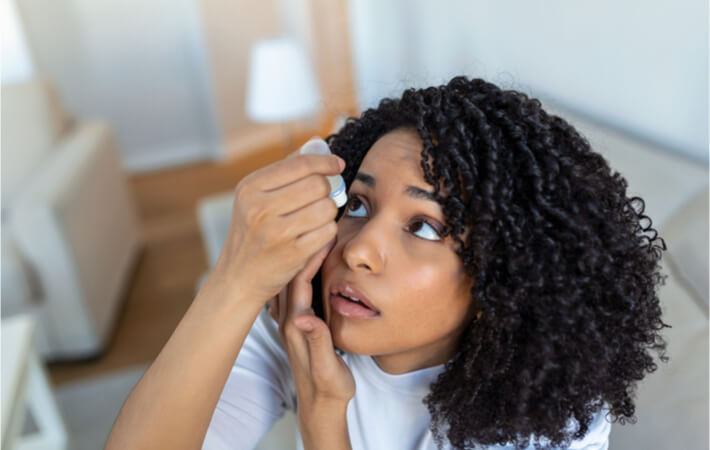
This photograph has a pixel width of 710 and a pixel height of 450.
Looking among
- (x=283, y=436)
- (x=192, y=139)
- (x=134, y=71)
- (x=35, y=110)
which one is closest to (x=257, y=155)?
(x=192, y=139)

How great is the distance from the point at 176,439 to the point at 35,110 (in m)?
2.20

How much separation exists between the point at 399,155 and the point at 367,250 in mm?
143

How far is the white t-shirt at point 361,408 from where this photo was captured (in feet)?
2.73

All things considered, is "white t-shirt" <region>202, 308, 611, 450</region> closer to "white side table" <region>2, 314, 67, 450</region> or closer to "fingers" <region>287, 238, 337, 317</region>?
"fingers" <region>287, 238, 337, 317</region>

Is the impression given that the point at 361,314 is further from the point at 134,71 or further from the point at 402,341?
the point at 134,71

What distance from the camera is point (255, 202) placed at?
619 mm

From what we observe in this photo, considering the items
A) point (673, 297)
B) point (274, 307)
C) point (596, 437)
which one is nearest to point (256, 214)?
point (274, 307)

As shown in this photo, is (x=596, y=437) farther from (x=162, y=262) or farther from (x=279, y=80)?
(x=162, y=262)

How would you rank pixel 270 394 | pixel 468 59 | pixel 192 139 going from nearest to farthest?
pixel 270 394
pixel 468 59
pixel 192 139

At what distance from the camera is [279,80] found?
221 cm

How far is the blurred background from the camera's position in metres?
1.08

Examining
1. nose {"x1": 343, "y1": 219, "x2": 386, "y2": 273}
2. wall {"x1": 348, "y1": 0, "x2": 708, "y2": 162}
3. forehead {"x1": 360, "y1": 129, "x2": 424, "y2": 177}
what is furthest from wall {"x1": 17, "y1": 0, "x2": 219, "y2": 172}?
nose {"x1": 343, "y1": 219, "x2": 386, "y2": 273}

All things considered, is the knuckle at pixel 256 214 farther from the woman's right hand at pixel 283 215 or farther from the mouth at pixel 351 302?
the mouth at pixel 351 302

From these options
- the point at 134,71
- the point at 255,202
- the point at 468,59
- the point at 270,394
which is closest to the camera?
the point at 255,202
